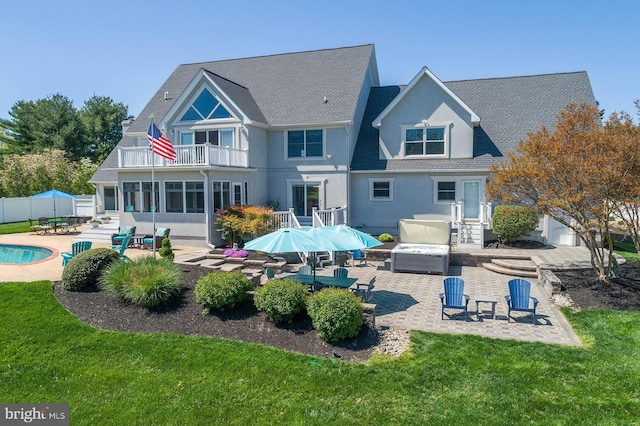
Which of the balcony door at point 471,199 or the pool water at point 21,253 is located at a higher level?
the balcony door at point 471,199

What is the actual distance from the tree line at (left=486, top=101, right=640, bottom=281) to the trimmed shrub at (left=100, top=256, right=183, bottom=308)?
11.1 meters

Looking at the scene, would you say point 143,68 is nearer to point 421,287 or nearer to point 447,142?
point 447,142

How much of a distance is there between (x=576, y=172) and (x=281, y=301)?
925cm

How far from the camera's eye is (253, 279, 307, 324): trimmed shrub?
9.04 m

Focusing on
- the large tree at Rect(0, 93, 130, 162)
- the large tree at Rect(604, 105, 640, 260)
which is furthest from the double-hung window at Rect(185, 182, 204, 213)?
the large tree at Rect(0, 93, 130, 162)

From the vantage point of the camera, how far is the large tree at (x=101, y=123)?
53531mm

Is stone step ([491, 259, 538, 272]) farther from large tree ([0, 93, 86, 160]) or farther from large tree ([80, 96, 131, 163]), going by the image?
large tree ([0, 93, 86, 160])

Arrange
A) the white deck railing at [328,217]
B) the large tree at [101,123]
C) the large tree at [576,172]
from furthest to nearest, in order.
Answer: the large tree at [101,123], the white deck railing at [328,217], the large tree at [576,172]

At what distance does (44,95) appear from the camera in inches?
2226

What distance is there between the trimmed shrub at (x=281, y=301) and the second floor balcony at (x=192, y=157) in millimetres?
11609

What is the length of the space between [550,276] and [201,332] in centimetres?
1041

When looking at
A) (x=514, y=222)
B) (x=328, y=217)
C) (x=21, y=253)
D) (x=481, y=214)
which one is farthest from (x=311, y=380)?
(x=21, y=253)

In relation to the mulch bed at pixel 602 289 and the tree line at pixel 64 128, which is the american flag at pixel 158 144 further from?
the tree line at pixel 64 128

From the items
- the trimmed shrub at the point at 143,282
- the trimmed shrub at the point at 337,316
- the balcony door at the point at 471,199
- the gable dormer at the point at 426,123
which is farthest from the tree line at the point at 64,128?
the trimmed shrub at the point at 337,316
